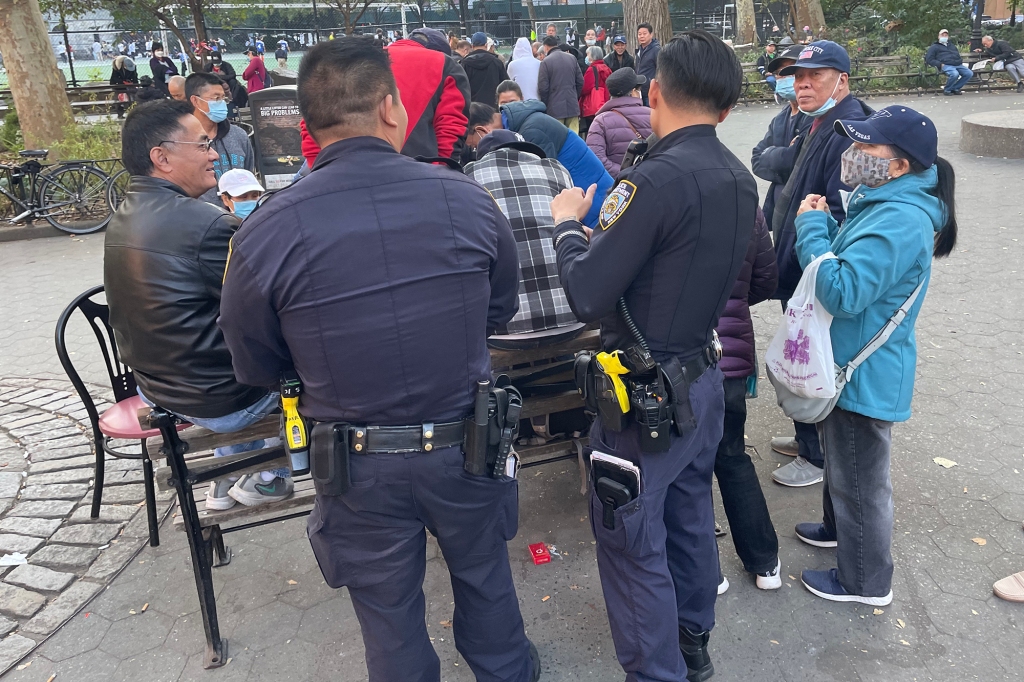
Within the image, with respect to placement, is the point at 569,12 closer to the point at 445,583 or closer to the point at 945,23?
the point at 945,23

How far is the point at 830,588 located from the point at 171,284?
2.68m

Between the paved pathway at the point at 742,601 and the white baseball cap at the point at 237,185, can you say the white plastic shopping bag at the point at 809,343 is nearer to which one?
the paved pathway at the point at 742,601

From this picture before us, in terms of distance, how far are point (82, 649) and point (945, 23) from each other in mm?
26214

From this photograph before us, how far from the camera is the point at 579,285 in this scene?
2.19m

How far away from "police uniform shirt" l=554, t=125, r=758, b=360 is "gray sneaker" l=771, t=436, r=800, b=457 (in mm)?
1979

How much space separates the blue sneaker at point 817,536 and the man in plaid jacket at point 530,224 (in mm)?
1375

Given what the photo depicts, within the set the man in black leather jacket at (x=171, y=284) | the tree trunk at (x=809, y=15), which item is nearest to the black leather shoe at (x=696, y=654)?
the man in black leather jacket at (x=171, y=284)

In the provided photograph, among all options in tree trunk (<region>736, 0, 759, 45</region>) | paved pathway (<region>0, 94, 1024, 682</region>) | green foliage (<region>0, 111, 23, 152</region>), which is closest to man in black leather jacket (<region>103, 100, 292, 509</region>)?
paved pathway (<region>0, 94, 1024, 682</region>)

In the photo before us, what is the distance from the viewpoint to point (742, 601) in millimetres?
3025

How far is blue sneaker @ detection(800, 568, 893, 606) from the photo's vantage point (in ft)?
9.61

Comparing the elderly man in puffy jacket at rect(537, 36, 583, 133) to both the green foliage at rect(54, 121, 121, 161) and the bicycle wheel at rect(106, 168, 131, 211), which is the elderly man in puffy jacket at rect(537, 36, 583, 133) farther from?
the green foliage at rect(54, 121, 121, 161)

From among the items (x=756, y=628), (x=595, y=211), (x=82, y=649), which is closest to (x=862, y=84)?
(x=595, y=211)

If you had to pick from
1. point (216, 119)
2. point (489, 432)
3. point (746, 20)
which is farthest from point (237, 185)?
point (746, 20)

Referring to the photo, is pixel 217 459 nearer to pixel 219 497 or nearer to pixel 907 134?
pixel 219 497
